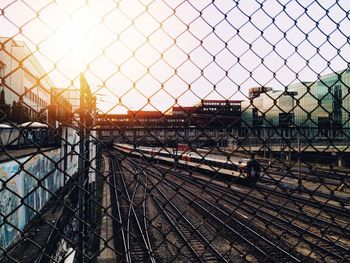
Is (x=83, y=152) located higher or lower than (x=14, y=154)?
higher

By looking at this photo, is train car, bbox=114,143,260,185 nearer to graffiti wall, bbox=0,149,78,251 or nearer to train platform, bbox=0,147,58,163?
train platform, bbox=0,147,58,163

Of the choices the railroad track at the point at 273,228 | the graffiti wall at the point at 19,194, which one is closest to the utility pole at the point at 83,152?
the railroad track at the point at 273,228

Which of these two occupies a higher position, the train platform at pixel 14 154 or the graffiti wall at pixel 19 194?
the train platform at pixel 14 154

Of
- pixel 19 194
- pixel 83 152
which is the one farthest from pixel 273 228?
pixel 83 152

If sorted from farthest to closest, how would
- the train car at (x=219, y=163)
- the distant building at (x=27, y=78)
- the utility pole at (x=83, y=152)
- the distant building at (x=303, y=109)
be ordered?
the train car at (x=219, y=163), the distant building at (x=303, y=109), the utility pole at (x=83, y=152), the distant building at (x=27, y=78)

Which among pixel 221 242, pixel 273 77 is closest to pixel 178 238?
pixel 221 242

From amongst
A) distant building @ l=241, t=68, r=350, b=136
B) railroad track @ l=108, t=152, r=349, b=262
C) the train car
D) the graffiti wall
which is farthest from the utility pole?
the graffiti wall

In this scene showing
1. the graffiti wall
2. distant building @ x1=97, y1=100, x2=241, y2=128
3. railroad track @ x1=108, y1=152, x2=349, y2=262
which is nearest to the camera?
distant building @ x1=97, y1=100, x2=241, y2=128

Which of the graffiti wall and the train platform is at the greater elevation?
the train platform

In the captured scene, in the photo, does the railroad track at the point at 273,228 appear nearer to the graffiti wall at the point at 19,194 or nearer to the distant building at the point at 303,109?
the distant building at the point at 303,109

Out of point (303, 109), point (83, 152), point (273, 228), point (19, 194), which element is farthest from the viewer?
point (273, 228)

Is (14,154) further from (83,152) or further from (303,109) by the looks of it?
(303,109)

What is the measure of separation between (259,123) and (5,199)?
287 inches

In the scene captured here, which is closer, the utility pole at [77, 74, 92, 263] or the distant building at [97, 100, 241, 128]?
the utility pole at [77, 74, 92, 263]
